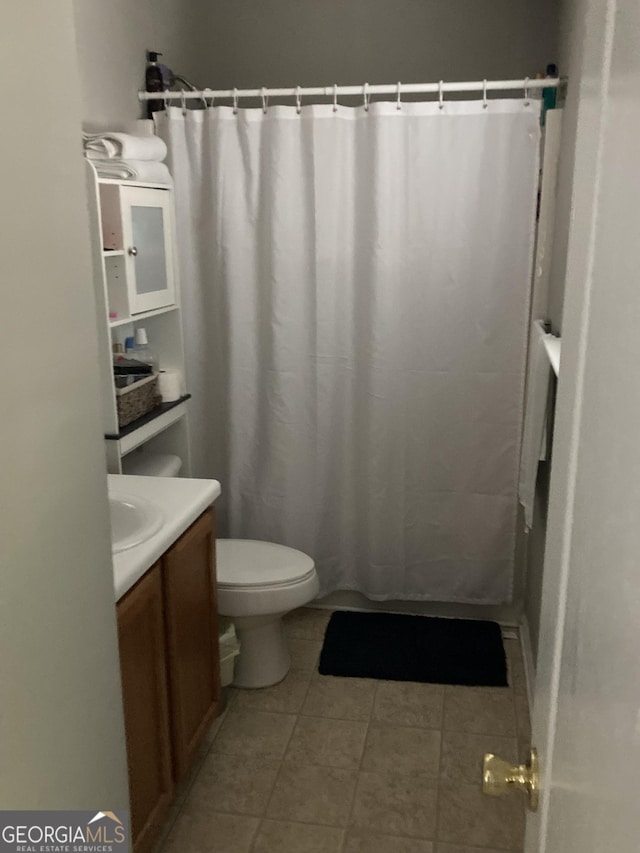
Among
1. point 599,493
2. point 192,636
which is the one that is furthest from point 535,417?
point 599,493

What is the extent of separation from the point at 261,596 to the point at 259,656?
0.30 meters

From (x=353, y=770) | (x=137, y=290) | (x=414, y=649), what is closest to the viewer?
(x=353, y=770)

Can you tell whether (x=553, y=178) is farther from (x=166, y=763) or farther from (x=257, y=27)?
(x=166, y=763)

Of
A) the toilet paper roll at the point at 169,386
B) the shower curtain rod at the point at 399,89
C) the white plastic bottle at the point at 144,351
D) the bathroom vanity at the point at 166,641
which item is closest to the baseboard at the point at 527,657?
the bathroom vanity at the point at 166,641

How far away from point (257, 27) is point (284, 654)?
7.84ft

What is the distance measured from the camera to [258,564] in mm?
2609

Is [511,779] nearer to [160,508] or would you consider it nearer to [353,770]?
[160,508]

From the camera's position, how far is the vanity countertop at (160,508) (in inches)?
66.2

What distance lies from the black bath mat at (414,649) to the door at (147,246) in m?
1.39

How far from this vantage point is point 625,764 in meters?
0.50

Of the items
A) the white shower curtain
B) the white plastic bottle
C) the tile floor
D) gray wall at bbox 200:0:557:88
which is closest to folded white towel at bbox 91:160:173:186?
the white shower curtain

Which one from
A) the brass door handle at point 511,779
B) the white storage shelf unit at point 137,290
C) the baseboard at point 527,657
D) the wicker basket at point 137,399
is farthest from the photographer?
the baseboard at point 527,657

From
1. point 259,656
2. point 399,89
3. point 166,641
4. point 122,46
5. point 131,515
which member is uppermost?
point 122,46

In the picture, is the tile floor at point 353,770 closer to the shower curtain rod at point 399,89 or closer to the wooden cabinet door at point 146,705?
the wooden cabinet door at point 146,705
